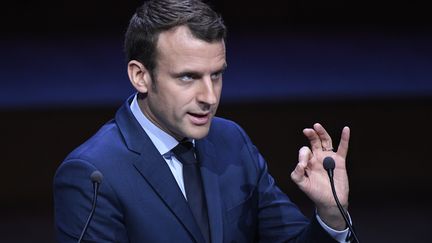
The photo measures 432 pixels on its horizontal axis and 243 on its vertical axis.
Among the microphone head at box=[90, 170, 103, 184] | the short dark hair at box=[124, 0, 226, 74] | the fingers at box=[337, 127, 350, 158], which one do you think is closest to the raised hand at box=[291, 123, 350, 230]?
the fingers at box=[337, 127, 350, 158]

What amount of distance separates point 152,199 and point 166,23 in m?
0.41

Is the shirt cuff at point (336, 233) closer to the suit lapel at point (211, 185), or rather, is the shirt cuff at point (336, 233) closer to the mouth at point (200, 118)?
the suit lapel at point (211, 185)

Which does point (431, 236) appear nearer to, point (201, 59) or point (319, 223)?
point (319, 223)

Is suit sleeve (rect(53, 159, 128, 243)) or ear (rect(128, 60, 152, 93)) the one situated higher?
ear (rect(128, 60, 152, 93))

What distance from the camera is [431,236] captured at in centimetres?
376

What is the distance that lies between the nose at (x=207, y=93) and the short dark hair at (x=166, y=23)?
Answer: 10 cm

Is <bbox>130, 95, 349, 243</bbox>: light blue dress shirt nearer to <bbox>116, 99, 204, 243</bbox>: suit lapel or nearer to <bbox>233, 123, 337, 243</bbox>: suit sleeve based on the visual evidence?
<bbox>116, 99, 204, 243</bbox>: suit lapel

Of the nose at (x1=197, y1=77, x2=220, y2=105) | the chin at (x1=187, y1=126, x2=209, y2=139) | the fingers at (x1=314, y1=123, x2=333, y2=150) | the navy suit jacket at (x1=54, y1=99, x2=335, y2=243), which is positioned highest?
the nose at (x1=197, y1=77, x2=220, y2=105)

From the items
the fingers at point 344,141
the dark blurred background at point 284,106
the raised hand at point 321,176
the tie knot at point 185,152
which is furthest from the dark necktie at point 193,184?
the dark blurred background at point 284,106

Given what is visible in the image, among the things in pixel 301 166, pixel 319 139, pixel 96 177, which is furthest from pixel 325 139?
pixel 96 177

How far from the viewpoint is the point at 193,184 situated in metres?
2.06

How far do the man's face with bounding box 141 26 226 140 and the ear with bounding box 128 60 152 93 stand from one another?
0.14ft

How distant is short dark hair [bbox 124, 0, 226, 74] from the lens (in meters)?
1.96

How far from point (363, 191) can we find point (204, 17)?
7.68 feet
